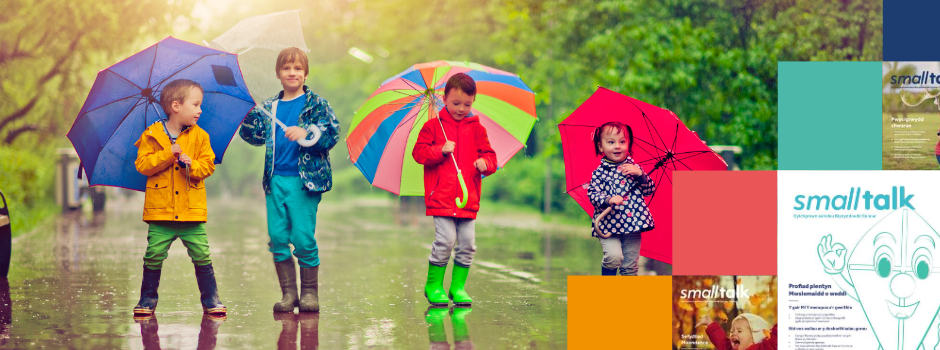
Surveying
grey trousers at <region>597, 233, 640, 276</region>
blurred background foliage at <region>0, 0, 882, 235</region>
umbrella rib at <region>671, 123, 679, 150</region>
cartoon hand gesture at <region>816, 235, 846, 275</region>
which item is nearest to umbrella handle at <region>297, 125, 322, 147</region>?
grey trousers at <region>597, 233, 640, 276</region>

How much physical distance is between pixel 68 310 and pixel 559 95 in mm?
16538

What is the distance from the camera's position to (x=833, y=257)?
16.1 ft

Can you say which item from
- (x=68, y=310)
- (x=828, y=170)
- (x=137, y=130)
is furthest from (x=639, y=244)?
(x=68, y=310)

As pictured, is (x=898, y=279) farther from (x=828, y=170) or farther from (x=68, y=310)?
(x=68, y=310)

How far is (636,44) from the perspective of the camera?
15195 millimetres

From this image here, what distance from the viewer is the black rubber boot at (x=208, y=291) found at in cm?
634

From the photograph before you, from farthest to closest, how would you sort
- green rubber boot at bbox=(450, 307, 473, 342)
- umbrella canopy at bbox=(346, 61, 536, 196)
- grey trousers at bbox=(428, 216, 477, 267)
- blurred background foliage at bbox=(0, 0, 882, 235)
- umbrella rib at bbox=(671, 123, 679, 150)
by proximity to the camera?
1. blurred background foliage at bbox=(0, 0, 882, 235)
2. umbrella canopy at bbox=(346, 61, 536, 196)
3. grey trousers at bbox=(428, 216, 477, 267)
4. umbrella rib at bbox=(671, 123, 679, 150)
5. green rubber boot at bbox=(450, 307, 473, 342)

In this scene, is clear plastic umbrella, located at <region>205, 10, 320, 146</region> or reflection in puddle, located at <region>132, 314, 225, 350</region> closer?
reflection in puddle, located at <region>132, 314, 225, 350</region>

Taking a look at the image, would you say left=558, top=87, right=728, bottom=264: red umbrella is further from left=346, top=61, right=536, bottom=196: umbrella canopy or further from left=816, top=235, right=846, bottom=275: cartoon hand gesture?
left=816, top=235, right=846, bottom=275: cartoon hand gesture

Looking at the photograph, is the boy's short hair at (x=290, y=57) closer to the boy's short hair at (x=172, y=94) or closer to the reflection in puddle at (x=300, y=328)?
the boy's short hair at (x=172, y=94)

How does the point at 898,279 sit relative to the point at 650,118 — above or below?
below

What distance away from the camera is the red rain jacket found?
6430 millimetres

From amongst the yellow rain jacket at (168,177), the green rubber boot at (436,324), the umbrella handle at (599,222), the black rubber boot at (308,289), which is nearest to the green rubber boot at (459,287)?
the green rubber boot at (436,324)

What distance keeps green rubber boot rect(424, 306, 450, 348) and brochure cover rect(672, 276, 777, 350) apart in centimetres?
135
